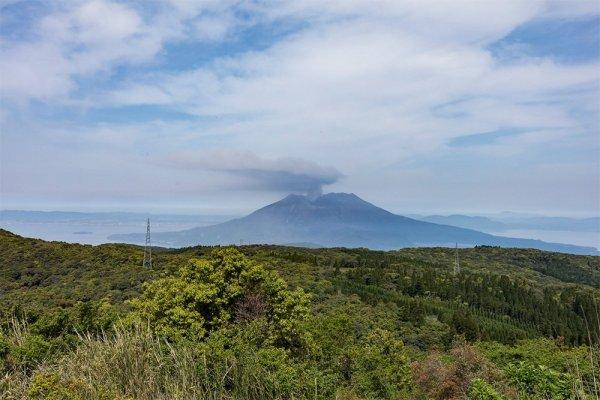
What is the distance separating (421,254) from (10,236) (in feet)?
343

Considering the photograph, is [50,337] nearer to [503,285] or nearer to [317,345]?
[317,345]

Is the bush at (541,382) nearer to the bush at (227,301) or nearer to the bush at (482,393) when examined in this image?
the bush at (482,393)

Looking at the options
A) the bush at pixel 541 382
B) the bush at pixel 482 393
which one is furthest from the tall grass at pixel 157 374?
the bush at pixel 541 382

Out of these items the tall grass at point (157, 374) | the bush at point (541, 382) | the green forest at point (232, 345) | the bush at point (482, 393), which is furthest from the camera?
the bush at point (541, 382)

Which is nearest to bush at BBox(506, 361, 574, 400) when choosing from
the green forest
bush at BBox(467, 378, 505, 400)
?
the green forest

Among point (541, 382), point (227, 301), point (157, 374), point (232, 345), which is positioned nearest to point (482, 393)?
point (541, 382)

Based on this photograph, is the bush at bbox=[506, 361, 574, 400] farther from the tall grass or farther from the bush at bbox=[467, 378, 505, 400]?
the tall grass

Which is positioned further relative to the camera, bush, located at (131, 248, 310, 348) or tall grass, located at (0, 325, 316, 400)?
bush, located at (131, 248, 310, 348)

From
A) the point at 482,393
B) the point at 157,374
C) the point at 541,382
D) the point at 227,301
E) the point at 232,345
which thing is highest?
the point at 157,374

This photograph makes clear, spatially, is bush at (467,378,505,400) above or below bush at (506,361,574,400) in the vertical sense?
above

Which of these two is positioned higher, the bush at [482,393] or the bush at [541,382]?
the bush at [482,393]

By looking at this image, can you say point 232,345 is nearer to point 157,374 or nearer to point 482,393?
point 157,374

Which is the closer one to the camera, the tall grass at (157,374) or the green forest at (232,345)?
the tall grass at (157,374)

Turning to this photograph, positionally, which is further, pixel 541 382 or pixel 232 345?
pixel 232 345
